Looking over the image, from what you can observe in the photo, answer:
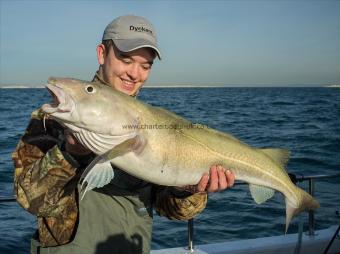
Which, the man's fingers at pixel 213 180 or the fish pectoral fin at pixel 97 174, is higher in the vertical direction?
the fish pectoral fin at pixel 97 174

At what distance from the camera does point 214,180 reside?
347cm

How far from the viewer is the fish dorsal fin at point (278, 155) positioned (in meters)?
4.03

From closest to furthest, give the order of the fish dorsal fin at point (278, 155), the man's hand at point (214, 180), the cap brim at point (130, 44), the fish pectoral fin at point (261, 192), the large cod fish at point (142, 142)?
the large cod fish at point (142, 142), the cap brim at point (130, 44), the man's hand at point (214, 180), the fish pectoral fin at point (261, 192), the fish dorsal fin at point (278, 155)

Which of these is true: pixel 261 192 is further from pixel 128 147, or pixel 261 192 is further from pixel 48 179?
pixel 48 179

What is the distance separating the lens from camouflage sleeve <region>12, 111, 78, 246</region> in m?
2.86

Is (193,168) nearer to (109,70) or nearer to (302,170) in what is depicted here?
(109,70)

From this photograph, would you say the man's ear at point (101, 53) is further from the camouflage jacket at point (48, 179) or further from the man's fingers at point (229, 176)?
the man's fingers at point (229, 176)

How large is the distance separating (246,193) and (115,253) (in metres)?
7.50

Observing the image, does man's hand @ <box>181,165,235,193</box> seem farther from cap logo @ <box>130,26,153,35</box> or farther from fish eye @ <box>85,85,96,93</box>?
cap logo @ <box>130,26,153,35</box>

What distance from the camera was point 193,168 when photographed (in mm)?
3404

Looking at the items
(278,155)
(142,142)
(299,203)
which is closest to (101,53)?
(142,142)

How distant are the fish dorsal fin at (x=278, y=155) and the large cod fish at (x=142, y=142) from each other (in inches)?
5.1

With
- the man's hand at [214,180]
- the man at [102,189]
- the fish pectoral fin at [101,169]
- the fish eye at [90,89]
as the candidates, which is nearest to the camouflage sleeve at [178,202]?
the man at [102,189]

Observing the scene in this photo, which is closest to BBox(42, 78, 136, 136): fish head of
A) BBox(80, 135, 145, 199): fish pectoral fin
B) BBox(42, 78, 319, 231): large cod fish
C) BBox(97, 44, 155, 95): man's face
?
BBox(42, 78, 319, 231): large cod fish
